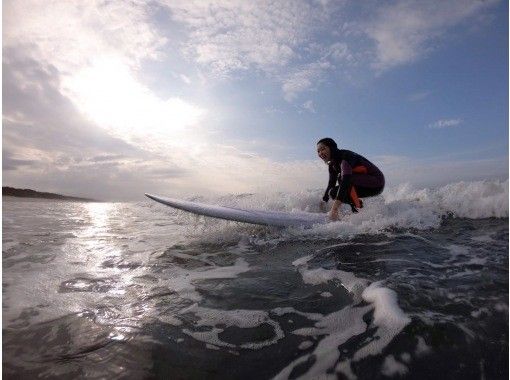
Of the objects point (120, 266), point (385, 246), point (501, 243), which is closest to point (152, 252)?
point (120, 266)

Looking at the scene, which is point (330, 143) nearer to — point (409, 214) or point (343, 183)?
point (343, 183)

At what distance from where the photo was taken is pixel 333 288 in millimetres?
2848

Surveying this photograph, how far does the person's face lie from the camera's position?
5.98 metres

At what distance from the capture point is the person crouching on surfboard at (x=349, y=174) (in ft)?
18.9

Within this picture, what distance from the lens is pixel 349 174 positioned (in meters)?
5.75

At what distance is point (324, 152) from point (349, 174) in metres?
0.65

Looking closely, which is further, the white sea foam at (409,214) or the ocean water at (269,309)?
the white sea foam at (409,214)

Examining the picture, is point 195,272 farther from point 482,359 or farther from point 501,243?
point 501,243

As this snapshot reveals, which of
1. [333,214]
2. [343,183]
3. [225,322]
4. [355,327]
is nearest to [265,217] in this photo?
[333,214]

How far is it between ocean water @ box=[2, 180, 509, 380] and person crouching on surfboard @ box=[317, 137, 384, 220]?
1.07 m

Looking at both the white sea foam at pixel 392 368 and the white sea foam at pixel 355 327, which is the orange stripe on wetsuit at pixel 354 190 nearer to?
the white sea foam at pixel 355 327

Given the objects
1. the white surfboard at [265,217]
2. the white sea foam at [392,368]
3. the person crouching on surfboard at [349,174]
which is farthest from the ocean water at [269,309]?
the person crouching on surfboard at [349,174]

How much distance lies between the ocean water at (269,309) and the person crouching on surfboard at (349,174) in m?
1.07

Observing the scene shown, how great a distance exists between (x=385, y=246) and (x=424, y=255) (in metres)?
0.60
